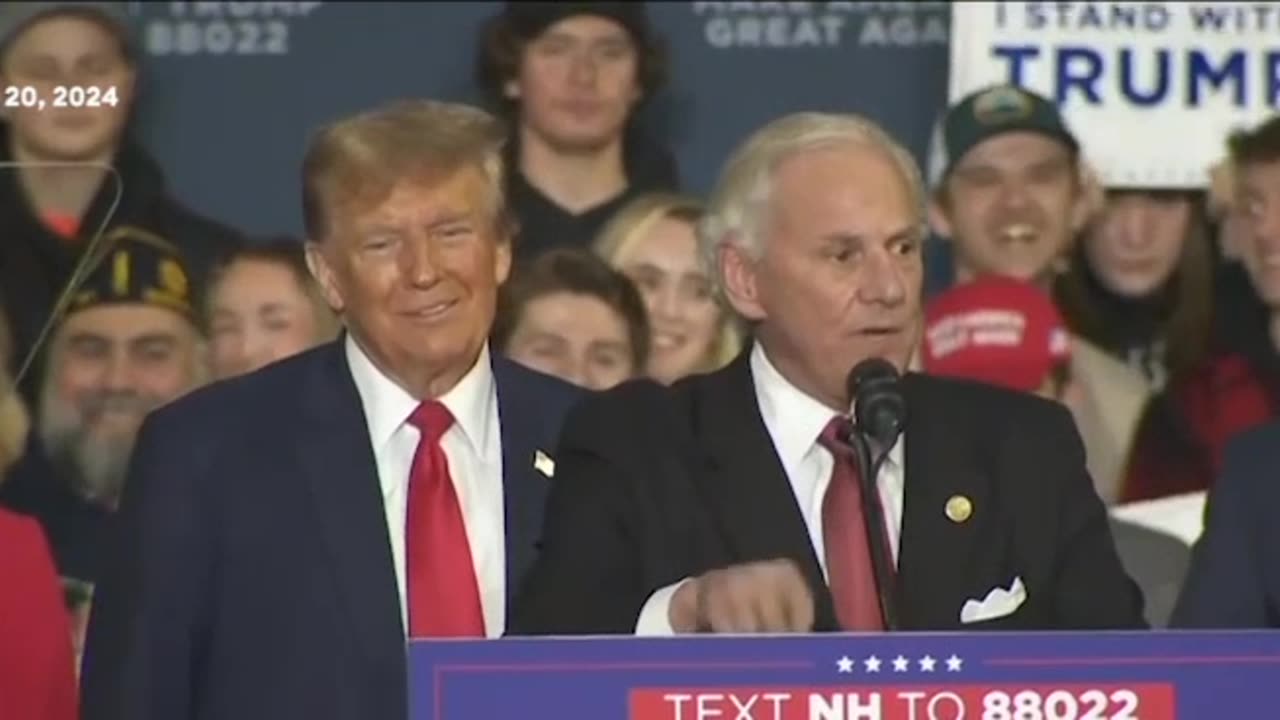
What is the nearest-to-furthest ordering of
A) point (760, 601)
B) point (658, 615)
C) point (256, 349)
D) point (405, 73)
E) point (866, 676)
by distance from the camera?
point (866, 676)
point (760, 601)
point (658, 615)
point (256, 349)
point (405, 73)

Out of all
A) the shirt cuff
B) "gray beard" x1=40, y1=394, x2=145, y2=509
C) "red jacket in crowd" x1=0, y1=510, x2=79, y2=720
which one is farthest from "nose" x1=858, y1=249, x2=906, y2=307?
"gray beard" x1=40, y1=394, x2=145, y2=509

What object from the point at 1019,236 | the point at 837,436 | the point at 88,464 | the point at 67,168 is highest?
the point at 67,168

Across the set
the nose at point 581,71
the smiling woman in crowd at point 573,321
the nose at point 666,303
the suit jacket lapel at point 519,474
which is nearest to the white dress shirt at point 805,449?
the suit jacket lapel at point 519,474

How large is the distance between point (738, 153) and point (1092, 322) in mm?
2120

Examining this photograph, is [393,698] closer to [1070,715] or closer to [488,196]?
[488,196]

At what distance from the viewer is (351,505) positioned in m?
3.95

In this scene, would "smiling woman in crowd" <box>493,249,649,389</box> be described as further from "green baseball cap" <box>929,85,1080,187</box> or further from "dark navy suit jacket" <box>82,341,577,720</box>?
"dark navy suit jacket" <box>82,341,577,720</box>

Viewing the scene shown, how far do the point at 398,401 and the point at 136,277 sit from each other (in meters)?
1.37

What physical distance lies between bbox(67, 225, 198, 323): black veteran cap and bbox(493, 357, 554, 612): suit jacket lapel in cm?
119

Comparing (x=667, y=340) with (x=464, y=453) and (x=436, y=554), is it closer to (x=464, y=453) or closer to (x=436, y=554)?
(x=464, y=453)

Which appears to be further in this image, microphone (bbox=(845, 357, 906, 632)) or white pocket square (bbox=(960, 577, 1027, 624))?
white pocket square (bbox=(960, 577, 1027, 624))

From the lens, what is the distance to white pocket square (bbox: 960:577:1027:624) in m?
3.56

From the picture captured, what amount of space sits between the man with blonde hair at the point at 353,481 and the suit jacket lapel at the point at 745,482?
→ 36cm

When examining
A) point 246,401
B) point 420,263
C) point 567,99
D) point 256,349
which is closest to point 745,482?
point 420,263
